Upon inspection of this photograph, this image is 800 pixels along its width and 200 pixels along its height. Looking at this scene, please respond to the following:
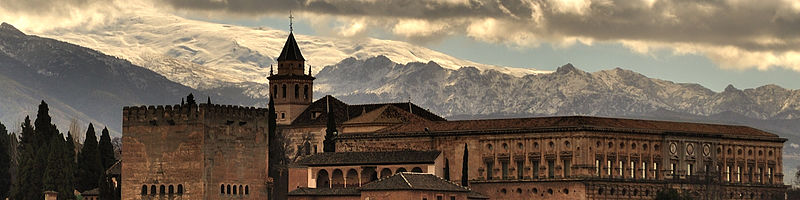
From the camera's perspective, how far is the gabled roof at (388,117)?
168m

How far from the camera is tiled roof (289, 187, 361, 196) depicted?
14275 cm

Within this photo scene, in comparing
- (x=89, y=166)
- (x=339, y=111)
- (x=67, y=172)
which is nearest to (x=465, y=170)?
(x=89, y=166)

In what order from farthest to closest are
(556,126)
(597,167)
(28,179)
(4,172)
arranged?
(4,172) → (556,126) → (597,167) → (28,179)

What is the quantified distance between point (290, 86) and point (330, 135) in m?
25.2

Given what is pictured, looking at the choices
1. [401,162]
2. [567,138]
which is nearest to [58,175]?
[401,162]

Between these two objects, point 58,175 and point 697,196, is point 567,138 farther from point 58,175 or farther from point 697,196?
point 58,175

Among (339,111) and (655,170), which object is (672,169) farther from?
(339,111)

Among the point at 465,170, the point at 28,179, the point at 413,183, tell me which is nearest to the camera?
the point at 413,183

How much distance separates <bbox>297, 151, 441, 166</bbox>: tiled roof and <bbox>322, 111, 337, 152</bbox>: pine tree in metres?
8.38

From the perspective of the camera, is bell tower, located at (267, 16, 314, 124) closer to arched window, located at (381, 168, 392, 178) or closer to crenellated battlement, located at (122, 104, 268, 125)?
arched window, located at (381, 168, 392, 178)

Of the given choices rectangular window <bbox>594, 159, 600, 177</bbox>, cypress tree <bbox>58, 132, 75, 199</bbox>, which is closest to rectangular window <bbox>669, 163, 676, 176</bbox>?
rectangular window <bbox>594, 159, 600, 177</bbox>

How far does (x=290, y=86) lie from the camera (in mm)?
190375

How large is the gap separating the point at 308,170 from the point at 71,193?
19.9 meters

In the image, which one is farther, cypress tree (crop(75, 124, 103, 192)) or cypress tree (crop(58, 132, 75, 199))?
cypress tree (crop(75, 124, 103, 192))
